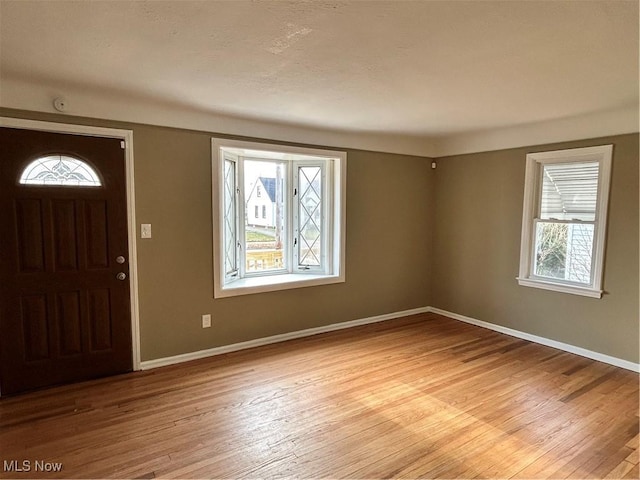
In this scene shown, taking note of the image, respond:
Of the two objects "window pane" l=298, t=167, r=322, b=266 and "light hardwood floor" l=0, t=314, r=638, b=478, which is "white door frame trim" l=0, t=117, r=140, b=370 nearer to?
"light hardwood floor" l=0, t=314, r=638, b=478

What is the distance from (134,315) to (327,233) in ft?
7.35

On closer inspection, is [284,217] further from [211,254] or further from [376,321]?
[376,321]

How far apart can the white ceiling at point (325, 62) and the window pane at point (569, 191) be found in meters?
0.35

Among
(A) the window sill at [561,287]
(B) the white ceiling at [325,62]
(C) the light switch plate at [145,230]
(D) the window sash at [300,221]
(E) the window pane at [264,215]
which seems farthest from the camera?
(D) the window sash at [300,221]

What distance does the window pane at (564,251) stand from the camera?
369 centimetres

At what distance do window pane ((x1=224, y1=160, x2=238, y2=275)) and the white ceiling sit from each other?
52 centimetres

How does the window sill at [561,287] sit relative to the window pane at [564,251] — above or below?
below

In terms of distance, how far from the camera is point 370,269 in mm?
4738

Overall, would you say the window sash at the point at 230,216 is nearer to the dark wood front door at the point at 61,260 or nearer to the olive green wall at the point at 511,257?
the dark wood front door at the point at 61,260

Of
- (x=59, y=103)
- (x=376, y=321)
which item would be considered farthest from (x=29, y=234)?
(x=376, y=321)

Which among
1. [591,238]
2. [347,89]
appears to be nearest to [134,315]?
[347,89]

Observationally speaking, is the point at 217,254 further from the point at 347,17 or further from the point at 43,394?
the point at 347,17

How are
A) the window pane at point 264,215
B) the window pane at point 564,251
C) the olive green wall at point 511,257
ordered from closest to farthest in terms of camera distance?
the olive green wall at point 511,257, the window pane at point 564,251, the window pane at point 264,215

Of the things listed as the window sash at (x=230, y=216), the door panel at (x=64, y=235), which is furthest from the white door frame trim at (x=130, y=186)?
the window sash at (x=230, y=216)
